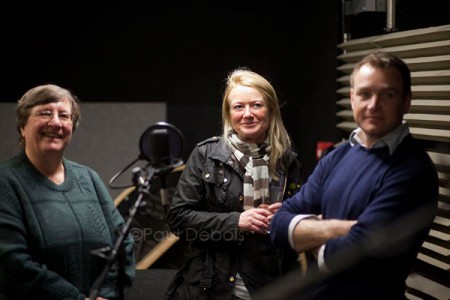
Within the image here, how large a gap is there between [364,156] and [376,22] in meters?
2.18

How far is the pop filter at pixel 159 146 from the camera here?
2.61 metres

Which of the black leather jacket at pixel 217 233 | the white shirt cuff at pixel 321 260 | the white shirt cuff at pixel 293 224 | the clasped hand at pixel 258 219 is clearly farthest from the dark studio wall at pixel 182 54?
the white shirt cuff at pixel 321 260

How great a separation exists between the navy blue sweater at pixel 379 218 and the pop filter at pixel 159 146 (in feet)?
2.14

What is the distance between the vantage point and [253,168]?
11.3ft

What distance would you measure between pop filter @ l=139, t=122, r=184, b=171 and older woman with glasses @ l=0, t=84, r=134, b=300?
24.6 inches

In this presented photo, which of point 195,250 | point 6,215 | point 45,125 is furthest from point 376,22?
point 6,215

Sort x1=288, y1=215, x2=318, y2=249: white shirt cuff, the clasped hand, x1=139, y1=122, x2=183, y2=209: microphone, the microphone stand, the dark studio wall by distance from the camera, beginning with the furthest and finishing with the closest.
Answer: the dark studio wall
the clasped hand
x1=288, y1=215, x2=318, y2=249: white shirt cuff
x1=139, y1=122, x2=183, y2=209: microphone
the microphone stand

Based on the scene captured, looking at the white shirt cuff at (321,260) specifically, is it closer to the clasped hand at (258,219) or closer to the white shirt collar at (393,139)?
the white shirt collar at (393,139)

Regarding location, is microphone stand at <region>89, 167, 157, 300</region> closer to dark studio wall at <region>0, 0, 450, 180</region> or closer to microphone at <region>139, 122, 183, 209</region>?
microphone at <region>139, 122, 183, 209</region>

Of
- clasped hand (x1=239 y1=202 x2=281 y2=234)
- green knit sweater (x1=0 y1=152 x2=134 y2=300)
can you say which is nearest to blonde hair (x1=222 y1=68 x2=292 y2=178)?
clasped hand (x1=239 y1=202 x2=281 y2=234)

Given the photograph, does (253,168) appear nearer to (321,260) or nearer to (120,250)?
(321,260)

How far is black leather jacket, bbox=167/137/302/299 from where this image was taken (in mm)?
3338

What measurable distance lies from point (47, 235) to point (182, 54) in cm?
283

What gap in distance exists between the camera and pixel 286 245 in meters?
2.78
